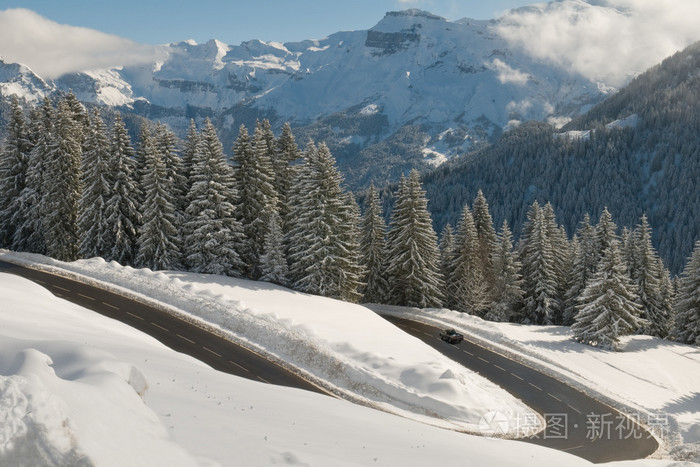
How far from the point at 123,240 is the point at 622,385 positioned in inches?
1686

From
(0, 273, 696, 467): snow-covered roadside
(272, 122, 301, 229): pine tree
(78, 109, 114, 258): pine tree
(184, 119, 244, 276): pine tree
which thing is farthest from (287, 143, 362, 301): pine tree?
(0, 273, 696, 467): snow-covered roadside

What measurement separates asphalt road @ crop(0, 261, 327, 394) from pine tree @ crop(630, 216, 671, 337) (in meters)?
48.2

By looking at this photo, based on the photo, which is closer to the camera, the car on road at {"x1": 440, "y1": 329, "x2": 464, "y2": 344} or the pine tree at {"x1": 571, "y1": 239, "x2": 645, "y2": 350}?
the car on road at {"x1": 440, "y1": 329, "x2": 464, "y2": 344}

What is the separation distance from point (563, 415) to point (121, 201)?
40076 mm

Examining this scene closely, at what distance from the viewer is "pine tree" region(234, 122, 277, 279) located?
48094mm

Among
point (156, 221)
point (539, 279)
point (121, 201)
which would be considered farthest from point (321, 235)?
point (539, 279)

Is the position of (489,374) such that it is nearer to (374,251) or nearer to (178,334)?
(178,334)

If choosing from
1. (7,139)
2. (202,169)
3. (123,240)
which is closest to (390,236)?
(202,169)

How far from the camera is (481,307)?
2217 inches

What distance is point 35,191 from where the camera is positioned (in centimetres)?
4941

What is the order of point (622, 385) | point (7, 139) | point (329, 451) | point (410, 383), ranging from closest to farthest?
1. point (329, 451)
2. point (410, 383)
3. point (622, 385)
4. point (7, 139)

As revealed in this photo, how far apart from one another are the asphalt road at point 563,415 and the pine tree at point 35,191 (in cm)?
4040

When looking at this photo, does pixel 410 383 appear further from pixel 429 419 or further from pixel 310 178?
pixel 310 178

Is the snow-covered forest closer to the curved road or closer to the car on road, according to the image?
the curved road
